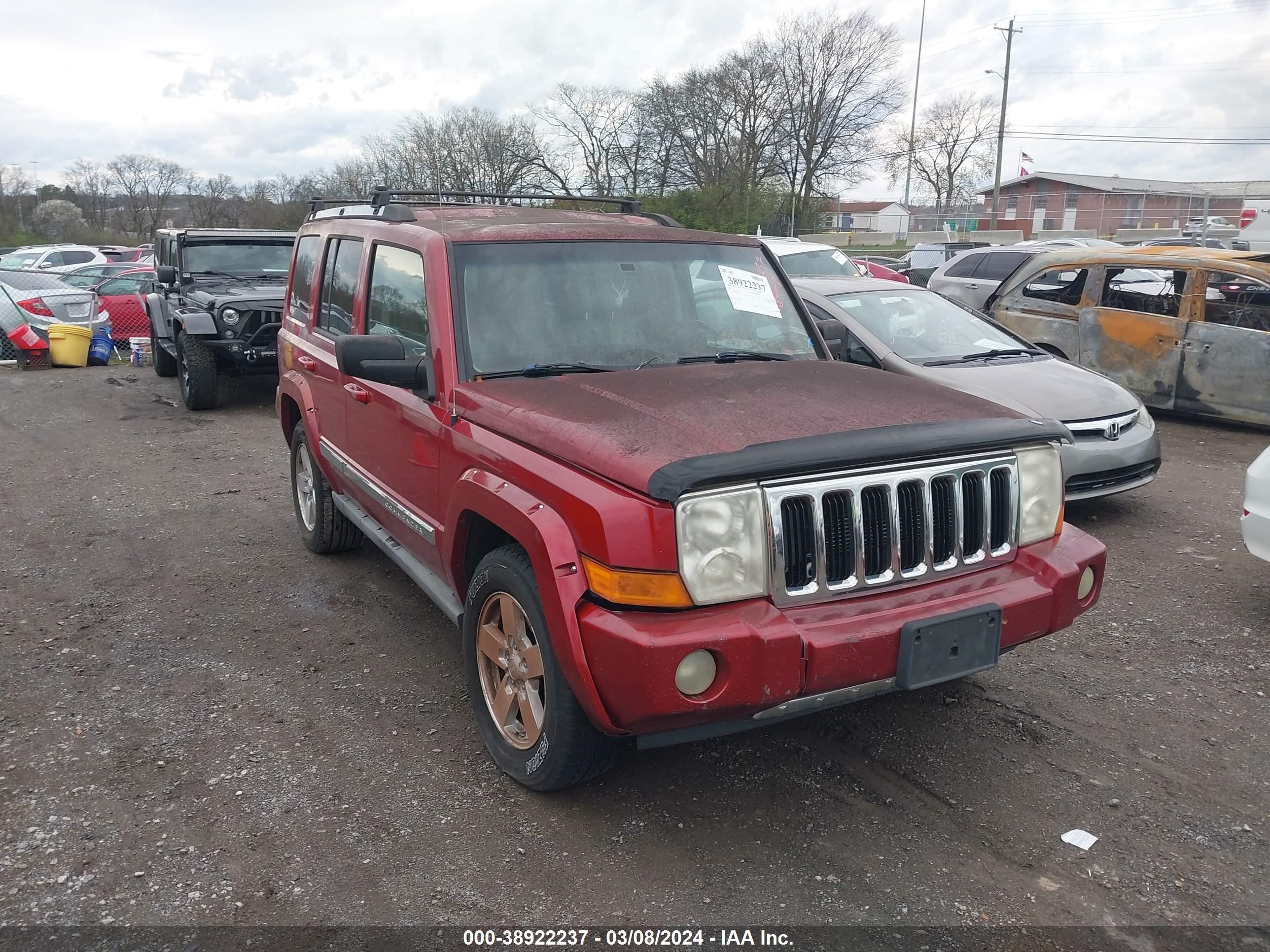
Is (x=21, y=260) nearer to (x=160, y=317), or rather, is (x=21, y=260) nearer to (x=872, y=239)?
(x=160, y=317)

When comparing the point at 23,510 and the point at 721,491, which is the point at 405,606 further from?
the point at 23,510

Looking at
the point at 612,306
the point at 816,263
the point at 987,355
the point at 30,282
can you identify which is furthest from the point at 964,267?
the point at 30,282

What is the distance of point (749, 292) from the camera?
4133mm

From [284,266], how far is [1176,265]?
31.9 ft

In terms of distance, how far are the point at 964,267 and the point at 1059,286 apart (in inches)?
171

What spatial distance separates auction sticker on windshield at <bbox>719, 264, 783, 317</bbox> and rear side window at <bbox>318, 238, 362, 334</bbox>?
5.56 feet

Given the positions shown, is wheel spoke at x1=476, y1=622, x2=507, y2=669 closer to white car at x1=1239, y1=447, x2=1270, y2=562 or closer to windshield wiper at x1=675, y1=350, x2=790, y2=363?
windshield wiper at x1=675, y1=350, x2=790, y2=363

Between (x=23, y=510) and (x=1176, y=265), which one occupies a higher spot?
(x=1176, y=265)

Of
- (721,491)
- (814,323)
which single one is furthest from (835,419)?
(814,323)

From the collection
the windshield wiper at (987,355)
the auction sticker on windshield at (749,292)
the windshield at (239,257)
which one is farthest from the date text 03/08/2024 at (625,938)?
the windshield at (239,257)

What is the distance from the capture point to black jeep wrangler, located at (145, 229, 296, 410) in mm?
10188

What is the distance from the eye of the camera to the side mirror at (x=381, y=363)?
338cm

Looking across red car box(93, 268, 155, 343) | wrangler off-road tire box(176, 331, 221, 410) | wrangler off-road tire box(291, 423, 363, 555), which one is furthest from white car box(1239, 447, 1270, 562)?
red car box(93, 268, 155, 343)

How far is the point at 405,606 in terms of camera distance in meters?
4.92
